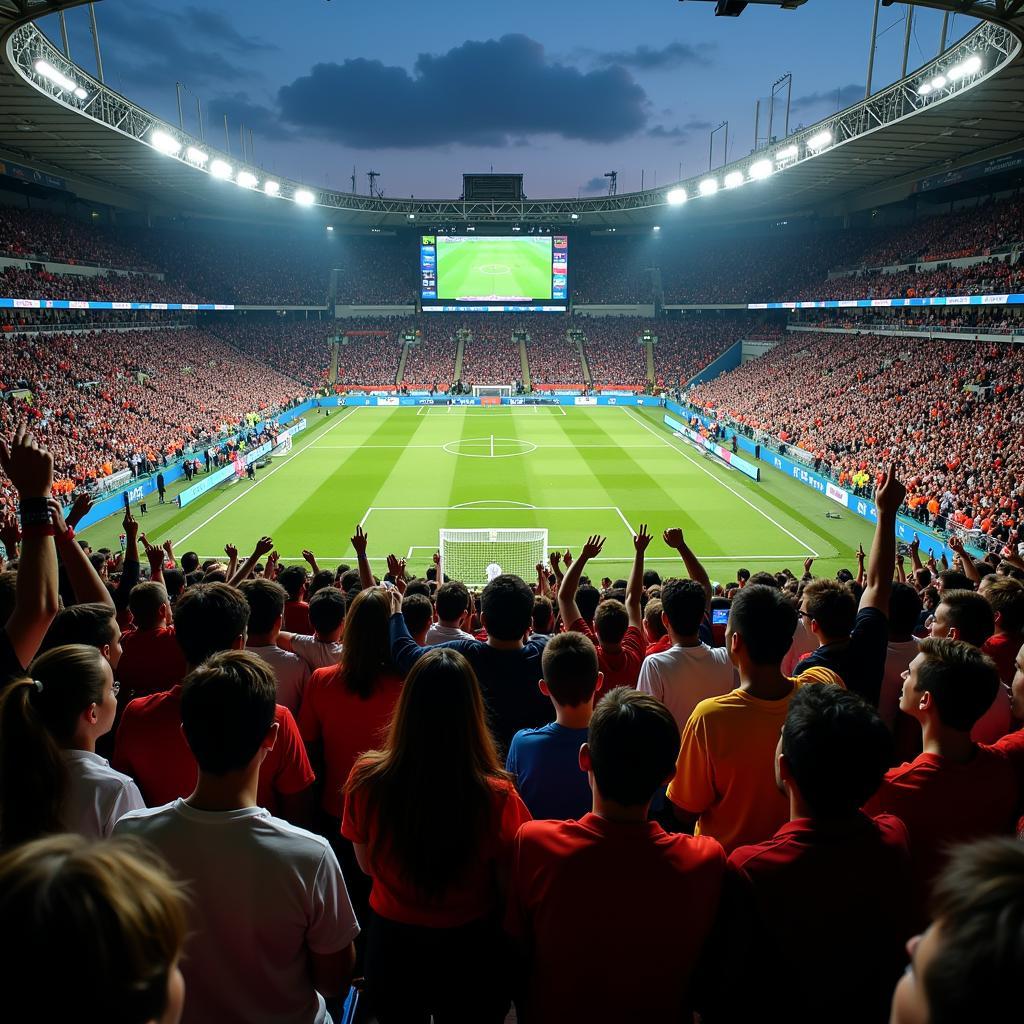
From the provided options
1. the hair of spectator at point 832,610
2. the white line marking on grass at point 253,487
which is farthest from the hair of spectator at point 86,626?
the white line marking on grass at point 253,487

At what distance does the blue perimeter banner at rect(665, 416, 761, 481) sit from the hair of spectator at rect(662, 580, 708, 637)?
1200 inches

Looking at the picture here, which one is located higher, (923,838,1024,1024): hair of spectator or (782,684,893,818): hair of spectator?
(923,838,1024,1024): hair of spectator

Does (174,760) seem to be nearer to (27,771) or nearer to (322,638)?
(27,771)

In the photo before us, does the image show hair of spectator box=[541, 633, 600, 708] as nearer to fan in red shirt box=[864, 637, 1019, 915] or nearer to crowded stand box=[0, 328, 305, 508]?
fan in red shirt box=[864, 637, 1019, 915]

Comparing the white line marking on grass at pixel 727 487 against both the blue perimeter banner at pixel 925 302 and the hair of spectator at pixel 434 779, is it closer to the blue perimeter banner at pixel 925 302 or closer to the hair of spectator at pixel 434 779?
the blue perimeter banner at pixel 925 302

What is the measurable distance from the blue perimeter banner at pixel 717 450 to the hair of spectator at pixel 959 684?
3196cm

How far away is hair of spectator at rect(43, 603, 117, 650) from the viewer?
4.80 metres

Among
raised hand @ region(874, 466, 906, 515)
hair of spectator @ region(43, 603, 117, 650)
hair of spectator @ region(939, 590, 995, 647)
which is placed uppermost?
raised hand @ region(874, 466, 906, 515)

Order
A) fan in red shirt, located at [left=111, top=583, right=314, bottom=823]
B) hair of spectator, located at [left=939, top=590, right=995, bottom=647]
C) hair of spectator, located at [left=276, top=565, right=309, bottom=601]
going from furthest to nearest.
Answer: hair of spectator, located at [left=276, top=565, right=309, bottom=601] → hair of spectator, located at [left=939, top=590, right=995, bottom=647] → fan in red shirt, located at [left=111, top=583, right=314, bottom=823]

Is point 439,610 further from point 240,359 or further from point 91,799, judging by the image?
point 240,359

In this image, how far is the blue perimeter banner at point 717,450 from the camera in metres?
35.0

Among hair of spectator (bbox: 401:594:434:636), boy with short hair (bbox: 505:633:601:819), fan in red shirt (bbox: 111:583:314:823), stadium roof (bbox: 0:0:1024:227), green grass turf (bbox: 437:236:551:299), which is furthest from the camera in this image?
green grass turf (bbox: 437:236:551:299)

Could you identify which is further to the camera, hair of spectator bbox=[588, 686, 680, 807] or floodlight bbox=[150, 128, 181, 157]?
floodlight bbox=[150, 128, 181, 157]

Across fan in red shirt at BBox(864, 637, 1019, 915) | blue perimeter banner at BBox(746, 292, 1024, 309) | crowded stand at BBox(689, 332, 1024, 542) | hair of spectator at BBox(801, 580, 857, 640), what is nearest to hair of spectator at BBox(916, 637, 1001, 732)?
fan in red shirt at BBox(864, 637, 1019, 915)
